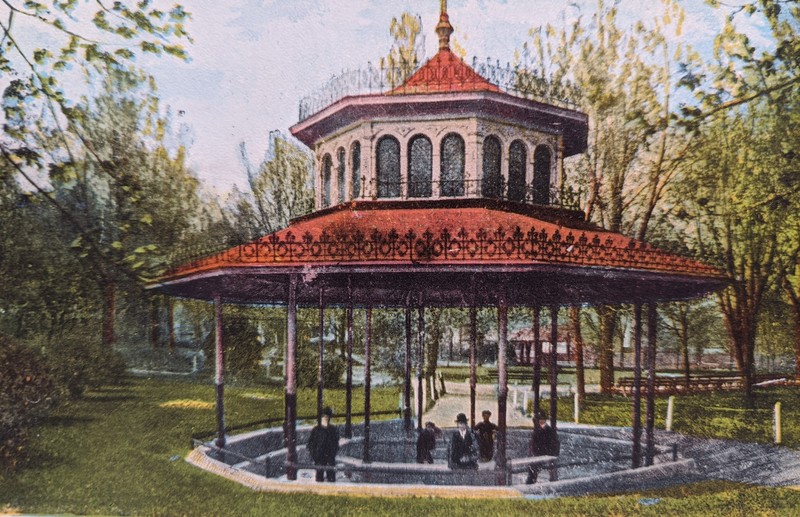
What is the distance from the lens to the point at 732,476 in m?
9.71

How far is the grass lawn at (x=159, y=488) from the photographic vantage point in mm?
8383

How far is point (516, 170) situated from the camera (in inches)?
439

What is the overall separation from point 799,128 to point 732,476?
5.23m

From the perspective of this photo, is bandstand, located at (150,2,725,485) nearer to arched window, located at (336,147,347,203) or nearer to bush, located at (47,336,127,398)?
arched window, located at (336,147,347,203)

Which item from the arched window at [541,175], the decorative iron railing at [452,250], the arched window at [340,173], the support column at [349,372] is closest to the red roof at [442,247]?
the decorative iron railing at [452,250]

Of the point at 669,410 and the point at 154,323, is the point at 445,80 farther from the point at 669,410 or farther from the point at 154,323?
the point at 669,410

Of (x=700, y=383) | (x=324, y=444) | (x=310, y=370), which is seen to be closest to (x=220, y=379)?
(x=324, y=444)

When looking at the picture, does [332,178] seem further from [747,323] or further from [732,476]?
[732,476]

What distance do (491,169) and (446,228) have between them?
2.82m

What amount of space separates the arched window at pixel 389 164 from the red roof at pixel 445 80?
0.93 meters

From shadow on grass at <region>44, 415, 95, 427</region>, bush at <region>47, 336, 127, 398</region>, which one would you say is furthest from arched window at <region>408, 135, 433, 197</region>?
shadow on grass at <region>44, 415, 95, 427</region>

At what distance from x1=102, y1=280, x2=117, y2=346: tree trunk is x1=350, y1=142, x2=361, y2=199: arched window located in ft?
13.8

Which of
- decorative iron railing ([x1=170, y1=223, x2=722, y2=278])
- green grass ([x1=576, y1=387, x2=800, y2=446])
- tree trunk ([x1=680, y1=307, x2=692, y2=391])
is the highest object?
decorative iron railing ([x1=170, y1=223, x2=722, y2=278])

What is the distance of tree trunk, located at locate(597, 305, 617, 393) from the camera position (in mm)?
13016
